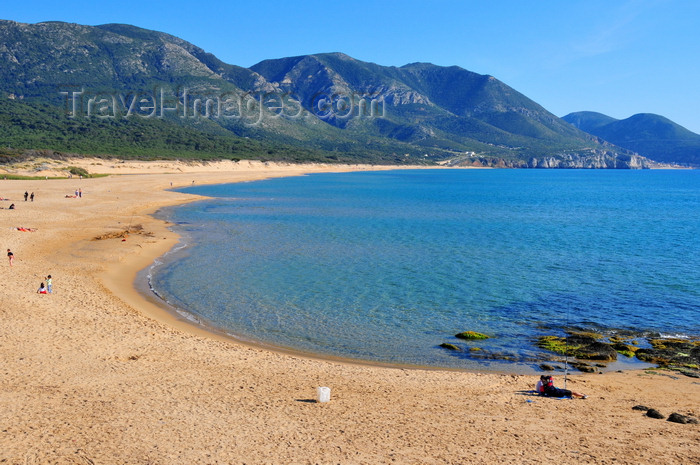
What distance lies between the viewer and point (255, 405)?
40.2 ft

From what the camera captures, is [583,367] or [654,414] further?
[583,367]

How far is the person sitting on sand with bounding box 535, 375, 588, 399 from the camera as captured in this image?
525 inches

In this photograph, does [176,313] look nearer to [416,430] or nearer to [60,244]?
[416,430]

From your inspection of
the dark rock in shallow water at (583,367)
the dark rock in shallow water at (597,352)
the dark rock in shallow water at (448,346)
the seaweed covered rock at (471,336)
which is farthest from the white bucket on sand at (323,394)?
the dark rock in shallow water at (597,352)

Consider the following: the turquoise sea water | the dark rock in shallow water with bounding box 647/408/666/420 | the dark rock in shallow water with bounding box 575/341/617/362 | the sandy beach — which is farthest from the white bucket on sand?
the dark rock in shallow water with bounding box 575/341/617/362

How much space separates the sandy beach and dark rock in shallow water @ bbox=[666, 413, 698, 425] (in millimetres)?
259

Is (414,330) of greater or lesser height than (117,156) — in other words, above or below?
below

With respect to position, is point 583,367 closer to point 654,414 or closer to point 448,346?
point 654,414

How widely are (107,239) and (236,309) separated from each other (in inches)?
682

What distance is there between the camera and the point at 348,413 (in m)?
12.0

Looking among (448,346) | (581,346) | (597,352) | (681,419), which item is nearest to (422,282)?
(448,346)

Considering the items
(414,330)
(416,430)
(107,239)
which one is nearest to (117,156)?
(107,239)

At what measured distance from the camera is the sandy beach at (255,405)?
9883 millimetres

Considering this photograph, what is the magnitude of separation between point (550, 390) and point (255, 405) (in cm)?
752
